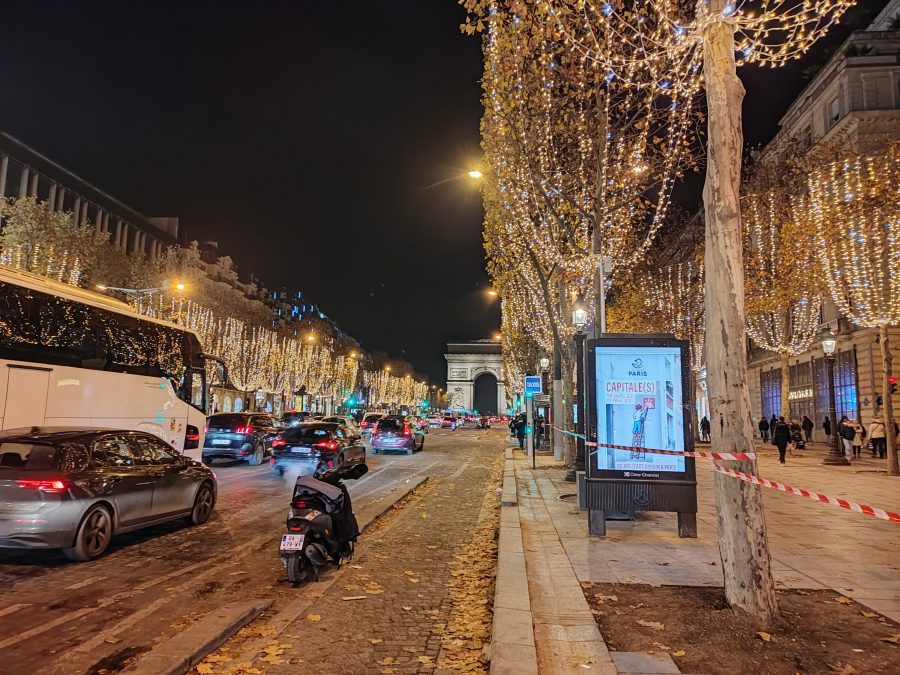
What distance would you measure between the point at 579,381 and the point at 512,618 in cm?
540

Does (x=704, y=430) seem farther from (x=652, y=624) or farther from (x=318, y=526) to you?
(x=652, y=624)

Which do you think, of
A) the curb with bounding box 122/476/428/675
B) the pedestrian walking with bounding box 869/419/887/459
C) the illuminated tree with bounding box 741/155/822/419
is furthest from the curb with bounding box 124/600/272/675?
the pedestrian walking with bounding box 869/419/887/459

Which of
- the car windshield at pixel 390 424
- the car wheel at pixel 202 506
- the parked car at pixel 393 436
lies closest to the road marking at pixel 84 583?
the car wheel at pixel 202 506

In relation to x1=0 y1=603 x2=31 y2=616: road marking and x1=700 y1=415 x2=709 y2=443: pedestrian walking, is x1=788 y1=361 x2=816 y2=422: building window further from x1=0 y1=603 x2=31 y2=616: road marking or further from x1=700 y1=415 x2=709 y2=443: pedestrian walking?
x1=0 y1=603 x2=31 y2=616: road marking

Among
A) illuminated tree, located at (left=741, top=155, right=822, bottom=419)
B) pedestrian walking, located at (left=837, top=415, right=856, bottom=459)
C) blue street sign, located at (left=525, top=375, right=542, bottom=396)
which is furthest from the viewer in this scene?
illuminated tree, located at (left=741, top=155, right=822, bottom=419)

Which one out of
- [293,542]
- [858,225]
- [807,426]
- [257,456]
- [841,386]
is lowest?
[257,456]

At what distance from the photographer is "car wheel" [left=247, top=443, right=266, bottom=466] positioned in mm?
20922

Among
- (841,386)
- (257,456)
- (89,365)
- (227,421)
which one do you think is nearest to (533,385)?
(257,456)

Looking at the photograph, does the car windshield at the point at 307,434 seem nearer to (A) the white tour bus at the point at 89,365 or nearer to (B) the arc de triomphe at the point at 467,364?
(A) the white tour bus at the point at 89,365

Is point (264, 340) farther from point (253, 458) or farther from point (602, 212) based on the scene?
point (602, 212)

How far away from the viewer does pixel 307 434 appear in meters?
17.2

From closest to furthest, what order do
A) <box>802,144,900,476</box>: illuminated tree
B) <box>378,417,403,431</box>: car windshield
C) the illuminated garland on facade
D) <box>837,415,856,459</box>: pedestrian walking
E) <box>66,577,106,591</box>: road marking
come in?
1. <box>66,577,106,591</box>: road marking
2. <box>802,144,900,476</box>: illuminated tree
3. the illuminated garland on facade
4. <box>837,415,856,459</box>: pedestrian walking
5. <box>378,417,403,431</box>: car windshield

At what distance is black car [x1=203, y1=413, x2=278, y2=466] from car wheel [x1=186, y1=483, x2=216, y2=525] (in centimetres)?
1090

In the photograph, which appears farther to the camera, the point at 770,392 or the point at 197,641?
the point at 770,392
